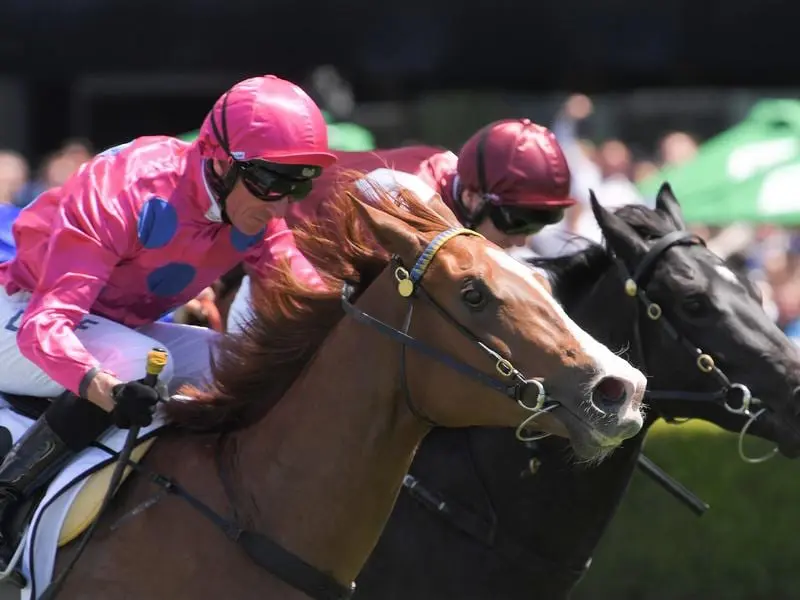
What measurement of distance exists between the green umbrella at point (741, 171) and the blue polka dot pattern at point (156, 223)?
5.51 meters

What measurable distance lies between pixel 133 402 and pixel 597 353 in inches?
42.6

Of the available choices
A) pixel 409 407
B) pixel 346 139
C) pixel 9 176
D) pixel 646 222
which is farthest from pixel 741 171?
pixel 409 407

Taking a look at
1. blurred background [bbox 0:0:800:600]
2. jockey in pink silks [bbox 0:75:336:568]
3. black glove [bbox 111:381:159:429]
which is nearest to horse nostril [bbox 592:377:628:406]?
jockey in pink silks [bbox 0:75:336:568]

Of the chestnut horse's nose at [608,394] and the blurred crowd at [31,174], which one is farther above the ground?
the chestnut horse's nose at [608,394]

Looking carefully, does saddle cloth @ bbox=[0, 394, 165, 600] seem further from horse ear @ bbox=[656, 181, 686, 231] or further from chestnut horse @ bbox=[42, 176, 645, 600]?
horse ear @ bbox=[656, 181, 686, 231]

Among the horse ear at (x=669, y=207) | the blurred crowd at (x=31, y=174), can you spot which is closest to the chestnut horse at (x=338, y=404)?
the horse ear at (x=669, y=207)

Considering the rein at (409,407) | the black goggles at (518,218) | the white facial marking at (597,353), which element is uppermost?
the white facial marking at (597,353)

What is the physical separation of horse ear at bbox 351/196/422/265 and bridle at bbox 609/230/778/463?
1460 mm

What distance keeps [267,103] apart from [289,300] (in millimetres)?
515

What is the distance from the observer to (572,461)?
4.66 metres

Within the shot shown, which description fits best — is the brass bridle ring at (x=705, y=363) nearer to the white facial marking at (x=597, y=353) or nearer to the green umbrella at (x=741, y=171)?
the white facial marking at (x=597, y=353)

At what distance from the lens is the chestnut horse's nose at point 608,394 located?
3.24 metres

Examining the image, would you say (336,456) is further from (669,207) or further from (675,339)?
(669,207)

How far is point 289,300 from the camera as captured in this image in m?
3.68
